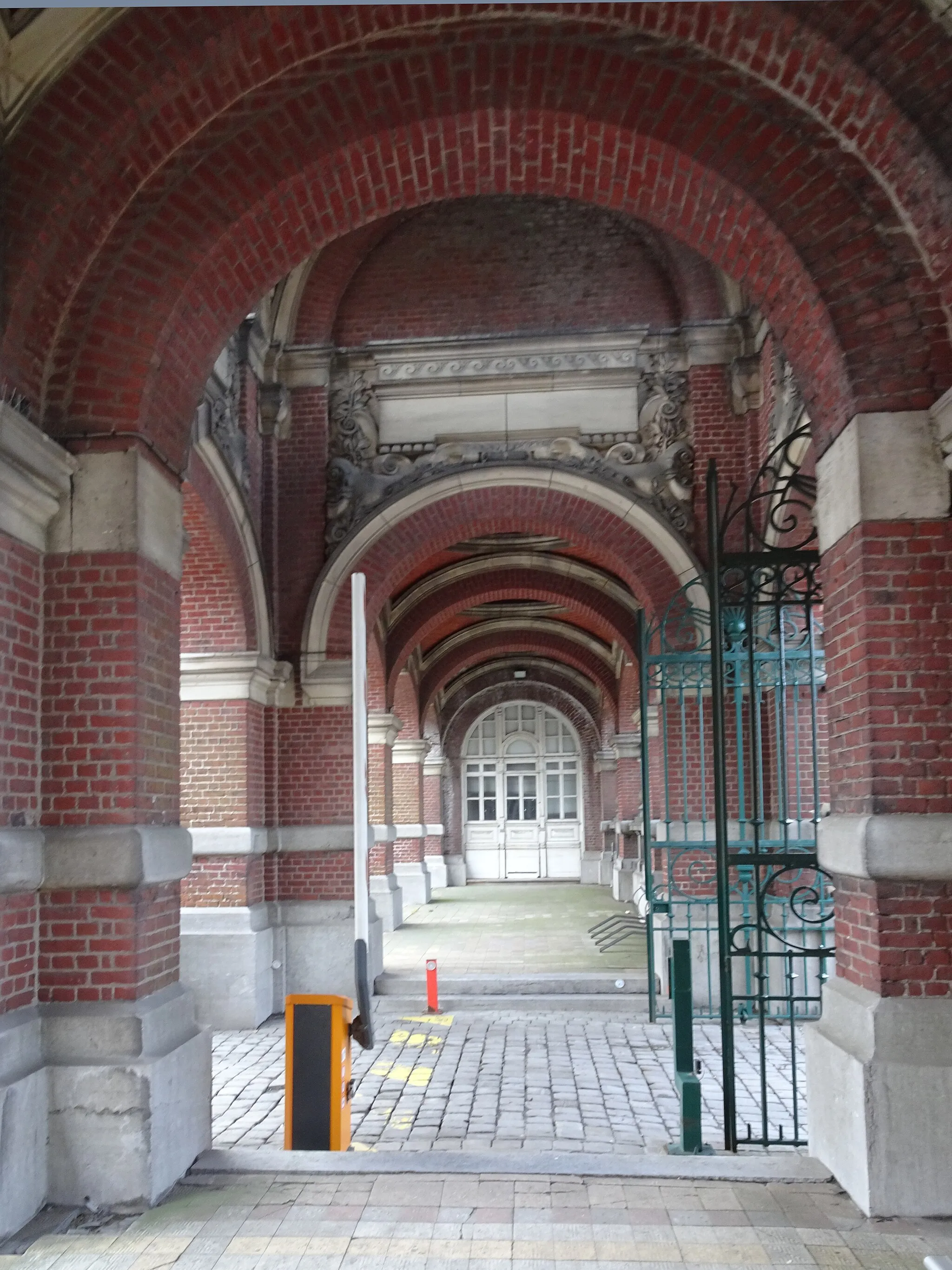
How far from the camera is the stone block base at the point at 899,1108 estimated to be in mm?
4309

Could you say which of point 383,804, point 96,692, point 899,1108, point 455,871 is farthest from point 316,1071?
point 455,871

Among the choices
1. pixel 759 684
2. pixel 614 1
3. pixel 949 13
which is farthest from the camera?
pixel 759 684

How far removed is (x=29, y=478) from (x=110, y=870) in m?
1.67

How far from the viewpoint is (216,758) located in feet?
33.1

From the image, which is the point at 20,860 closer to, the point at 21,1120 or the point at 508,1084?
the point at 21,1120

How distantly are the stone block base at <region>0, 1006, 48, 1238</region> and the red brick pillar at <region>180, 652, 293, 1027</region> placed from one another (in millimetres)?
5316

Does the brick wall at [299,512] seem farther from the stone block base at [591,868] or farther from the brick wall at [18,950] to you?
the stone block base at [591,868]

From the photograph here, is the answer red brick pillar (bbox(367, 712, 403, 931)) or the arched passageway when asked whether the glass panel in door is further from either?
the arched passageway

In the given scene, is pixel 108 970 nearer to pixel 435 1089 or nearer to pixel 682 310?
pixel 435 1089

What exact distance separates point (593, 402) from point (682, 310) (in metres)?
1.30

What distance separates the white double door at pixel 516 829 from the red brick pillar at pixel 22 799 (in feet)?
75.2

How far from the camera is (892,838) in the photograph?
176 inches

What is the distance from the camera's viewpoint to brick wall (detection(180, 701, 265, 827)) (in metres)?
10.1

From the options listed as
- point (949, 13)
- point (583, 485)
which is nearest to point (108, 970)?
point (949, 13)
